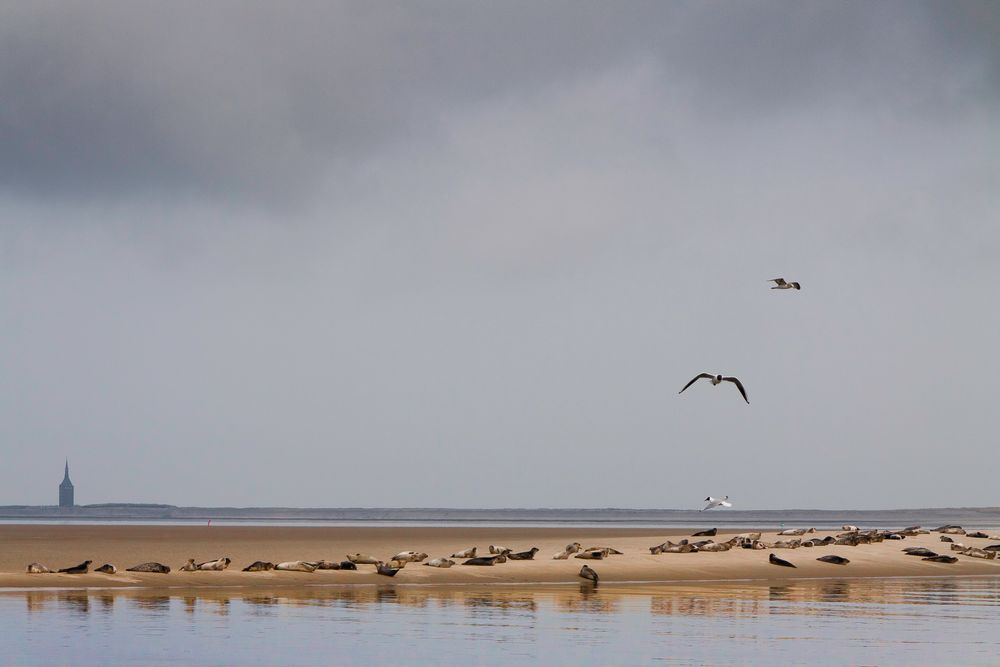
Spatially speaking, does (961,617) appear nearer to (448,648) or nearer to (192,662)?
(448,648)

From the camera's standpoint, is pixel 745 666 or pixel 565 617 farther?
pixel 565 617

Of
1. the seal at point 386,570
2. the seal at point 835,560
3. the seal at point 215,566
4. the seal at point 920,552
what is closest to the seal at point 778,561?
the seal at point 835,560

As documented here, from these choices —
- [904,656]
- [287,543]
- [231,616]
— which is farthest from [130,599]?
[287,543]

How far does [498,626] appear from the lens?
21.4m

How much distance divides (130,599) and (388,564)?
8.54 m

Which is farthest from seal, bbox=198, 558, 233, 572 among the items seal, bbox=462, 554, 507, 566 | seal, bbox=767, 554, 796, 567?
seal, bbox=767, 554, 796, 567

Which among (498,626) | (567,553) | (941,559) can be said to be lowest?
(498,626)

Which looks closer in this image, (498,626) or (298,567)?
(498,626)

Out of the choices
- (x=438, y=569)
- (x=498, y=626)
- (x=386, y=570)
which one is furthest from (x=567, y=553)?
(x=498, y=626)

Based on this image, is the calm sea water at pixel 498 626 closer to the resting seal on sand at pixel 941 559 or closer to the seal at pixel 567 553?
the seal at pixel 567 553

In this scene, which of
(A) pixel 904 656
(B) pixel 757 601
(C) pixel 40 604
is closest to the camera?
(A) pixel 904 656

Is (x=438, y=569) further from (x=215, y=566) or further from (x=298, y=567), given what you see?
(x=215, y=566)

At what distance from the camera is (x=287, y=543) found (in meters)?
55.1

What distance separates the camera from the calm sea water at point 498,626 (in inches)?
697
